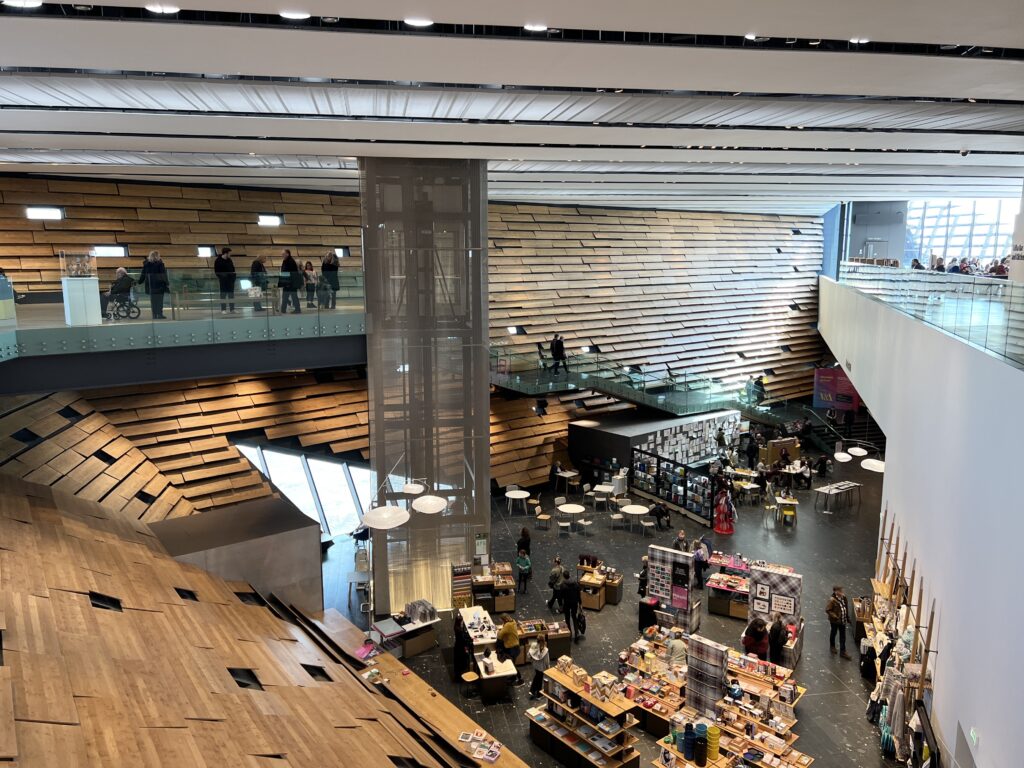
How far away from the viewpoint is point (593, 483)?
18375 mm

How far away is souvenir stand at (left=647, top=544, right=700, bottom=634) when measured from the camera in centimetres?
1097

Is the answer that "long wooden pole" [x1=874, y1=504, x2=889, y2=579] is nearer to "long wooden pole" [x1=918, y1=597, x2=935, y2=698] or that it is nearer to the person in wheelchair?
"long wooden pole" [x1=918, y1=597, x2=935, y2=698]

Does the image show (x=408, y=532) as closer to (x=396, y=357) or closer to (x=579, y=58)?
(x=396, y=357)

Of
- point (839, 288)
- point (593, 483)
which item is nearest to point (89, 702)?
point (593, 483)

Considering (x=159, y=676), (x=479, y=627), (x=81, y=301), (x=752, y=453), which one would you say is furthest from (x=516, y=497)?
(x=159, y=676)

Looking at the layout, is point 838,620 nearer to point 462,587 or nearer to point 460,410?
point 462,587

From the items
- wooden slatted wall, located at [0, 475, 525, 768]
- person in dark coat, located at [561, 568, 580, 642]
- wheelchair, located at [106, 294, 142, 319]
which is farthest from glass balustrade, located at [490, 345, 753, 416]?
wheelchair, located at [106, 294, 142, 319]

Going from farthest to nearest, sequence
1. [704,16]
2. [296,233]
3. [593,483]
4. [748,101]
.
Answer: [593,483] → [296,233] → [748,101] → [704,16]

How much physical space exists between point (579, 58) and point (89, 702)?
547cm

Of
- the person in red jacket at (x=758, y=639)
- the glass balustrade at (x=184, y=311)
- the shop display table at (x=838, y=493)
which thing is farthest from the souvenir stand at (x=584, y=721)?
the shop display table at (x=838, y=493)

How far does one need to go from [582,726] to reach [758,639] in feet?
10.2

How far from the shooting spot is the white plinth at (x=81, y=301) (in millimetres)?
9204

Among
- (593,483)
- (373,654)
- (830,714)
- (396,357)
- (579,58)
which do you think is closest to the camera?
(579,58)

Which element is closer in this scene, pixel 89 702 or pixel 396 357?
pixel 89 702
